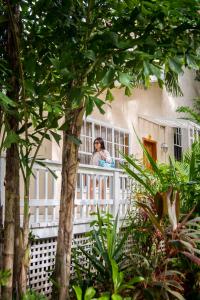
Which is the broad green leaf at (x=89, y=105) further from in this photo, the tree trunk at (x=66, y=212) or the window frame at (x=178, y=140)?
the window frame at (x=178, y=140)

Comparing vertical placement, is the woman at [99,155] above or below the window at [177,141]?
below

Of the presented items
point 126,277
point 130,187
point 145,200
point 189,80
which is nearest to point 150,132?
point 189,80

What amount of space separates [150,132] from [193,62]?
403 inches

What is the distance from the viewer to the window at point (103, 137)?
10203 mm

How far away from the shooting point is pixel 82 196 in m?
6.19

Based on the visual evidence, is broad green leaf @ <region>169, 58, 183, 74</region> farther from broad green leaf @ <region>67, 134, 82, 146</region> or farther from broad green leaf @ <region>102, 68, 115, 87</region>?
broad green leaf @ <region>67, 134, 82, 146</region>

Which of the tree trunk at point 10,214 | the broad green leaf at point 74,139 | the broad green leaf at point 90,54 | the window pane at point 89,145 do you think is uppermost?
the window pane at point 89,145

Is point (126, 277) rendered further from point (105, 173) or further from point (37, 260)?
point (105, 173)

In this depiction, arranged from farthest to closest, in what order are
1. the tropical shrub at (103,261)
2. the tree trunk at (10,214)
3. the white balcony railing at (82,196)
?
the white balcony railing at (82,196)
the tropical shrub at (103,261)
the tree trunk at (10,214)

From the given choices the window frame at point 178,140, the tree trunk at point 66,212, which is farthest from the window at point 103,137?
the tree trunk at point 66,212

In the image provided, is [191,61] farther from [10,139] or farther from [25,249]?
[25,249]

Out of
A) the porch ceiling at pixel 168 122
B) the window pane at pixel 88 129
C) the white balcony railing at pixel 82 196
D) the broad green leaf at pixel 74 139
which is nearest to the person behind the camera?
the broad green leaf at pixel 74 139

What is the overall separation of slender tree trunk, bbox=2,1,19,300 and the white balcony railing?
Answer: 3.39 feet

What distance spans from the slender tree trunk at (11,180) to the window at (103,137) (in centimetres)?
576
